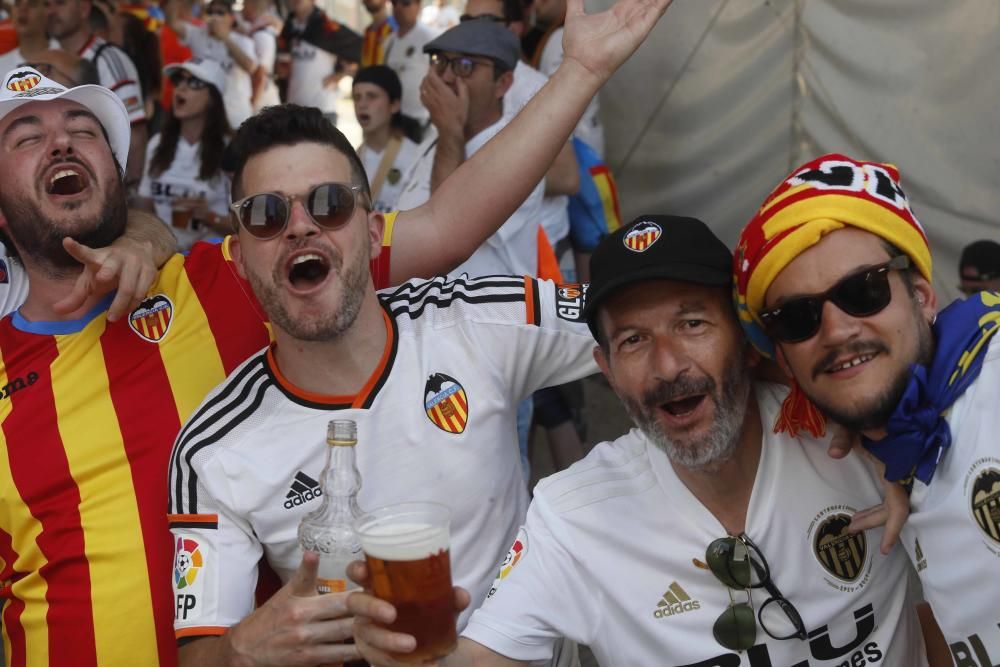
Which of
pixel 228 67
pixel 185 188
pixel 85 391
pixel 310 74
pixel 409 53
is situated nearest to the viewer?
pixel 85 391

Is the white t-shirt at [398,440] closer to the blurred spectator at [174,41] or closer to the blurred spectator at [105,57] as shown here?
the blurred spectator at [105,57]

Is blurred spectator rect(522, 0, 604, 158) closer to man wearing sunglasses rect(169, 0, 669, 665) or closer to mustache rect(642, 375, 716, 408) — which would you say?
man wearing sunglasses rect(169, 0, 669, 665)

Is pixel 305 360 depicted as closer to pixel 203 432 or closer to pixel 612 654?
pixel 203 432

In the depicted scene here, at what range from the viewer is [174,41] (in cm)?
1041

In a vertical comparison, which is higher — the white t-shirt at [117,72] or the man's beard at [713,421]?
the white t-shirt at [117,72]

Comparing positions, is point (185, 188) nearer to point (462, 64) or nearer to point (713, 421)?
point (462, 64)

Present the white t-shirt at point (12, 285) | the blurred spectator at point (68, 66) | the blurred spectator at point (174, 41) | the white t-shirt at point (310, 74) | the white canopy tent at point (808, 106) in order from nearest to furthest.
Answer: the white t-shirt at point (12, 285), the white canopy tent at point (808, 106), the blurred spectator at point (68, 66), the blurred spectator at point (174, 41), the white t-shirt at point (310, 74)

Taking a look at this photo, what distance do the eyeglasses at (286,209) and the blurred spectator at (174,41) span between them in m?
6.77

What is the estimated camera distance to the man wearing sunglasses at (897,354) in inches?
83.6

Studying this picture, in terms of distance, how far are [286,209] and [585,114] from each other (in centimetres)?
410

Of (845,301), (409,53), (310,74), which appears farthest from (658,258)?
(310,74)

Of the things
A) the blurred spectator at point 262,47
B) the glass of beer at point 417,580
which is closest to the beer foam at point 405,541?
the glass of beer at point 417,580

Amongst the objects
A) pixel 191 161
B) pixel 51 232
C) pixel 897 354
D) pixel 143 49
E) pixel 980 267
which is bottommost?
pixel 897 354

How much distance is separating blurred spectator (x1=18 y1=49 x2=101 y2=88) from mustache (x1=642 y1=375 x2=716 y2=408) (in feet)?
18.2
